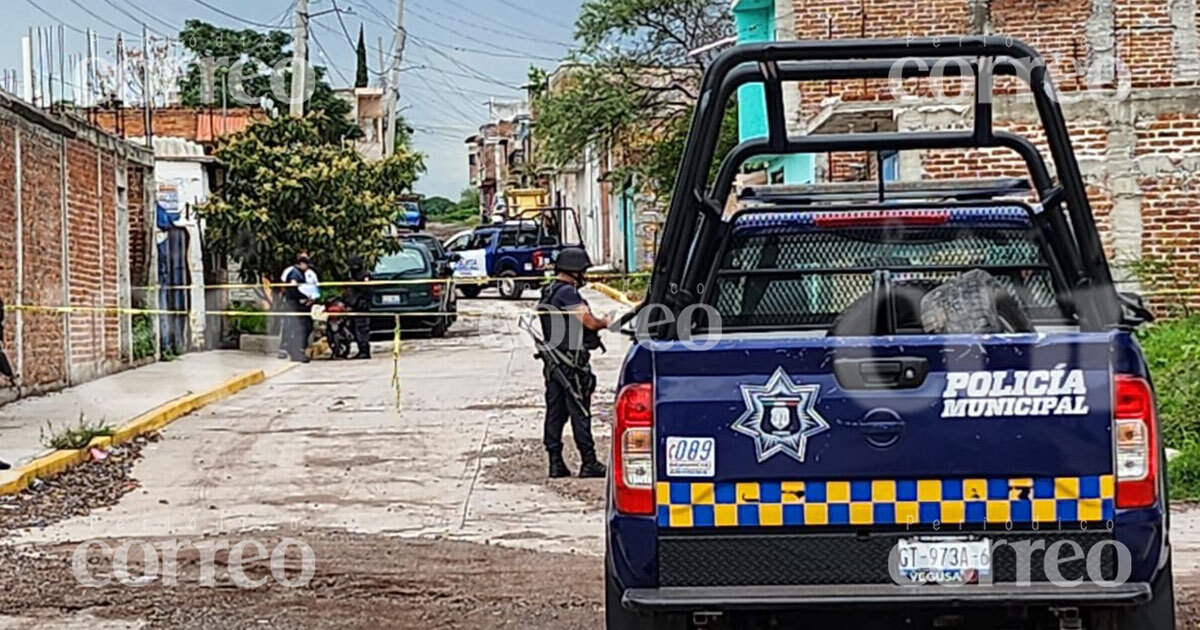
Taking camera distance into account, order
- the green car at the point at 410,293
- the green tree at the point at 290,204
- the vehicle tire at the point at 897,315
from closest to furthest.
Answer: the vehicle tire at the point at 897,315, the green tree at the point at 290,204, the green car at the point at 410,293

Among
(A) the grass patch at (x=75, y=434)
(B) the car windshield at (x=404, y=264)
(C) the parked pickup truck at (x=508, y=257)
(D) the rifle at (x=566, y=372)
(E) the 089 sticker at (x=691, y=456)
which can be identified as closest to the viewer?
(E) the 089 sticker at (x=691, y=456)

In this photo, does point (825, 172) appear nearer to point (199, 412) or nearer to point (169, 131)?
point (199, 412)

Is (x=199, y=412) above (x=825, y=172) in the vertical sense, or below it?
below

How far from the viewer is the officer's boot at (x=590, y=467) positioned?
40.1 feet

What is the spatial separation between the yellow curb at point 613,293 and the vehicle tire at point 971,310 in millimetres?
22812

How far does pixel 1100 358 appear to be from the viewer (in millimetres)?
4785

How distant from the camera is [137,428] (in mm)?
14891

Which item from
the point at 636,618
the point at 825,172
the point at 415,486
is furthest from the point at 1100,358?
the point at 825,172

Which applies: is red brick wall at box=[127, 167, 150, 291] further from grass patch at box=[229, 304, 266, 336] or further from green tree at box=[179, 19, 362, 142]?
green tree at box=[179, 19, 362, 142]

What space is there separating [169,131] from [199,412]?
25243mm

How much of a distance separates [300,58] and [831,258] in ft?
78.0

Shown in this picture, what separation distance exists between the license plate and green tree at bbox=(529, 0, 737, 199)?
90.0 ft

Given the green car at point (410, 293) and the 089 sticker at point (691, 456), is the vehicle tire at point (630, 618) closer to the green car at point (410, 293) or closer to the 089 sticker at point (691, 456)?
the 089 sticker at point (691, 456)

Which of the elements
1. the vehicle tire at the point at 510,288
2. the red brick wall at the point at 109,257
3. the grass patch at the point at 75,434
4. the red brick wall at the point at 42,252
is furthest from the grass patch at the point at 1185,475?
the vehicle tire at the point at 510,288
